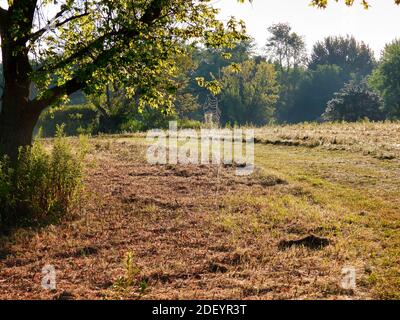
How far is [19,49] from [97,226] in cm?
323

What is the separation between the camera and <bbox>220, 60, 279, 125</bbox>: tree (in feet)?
207

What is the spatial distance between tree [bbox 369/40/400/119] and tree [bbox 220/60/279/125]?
13.2 metres

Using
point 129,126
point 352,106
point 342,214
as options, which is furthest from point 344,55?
point 342,214

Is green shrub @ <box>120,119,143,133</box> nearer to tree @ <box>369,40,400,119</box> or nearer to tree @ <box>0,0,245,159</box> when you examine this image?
tree @ <box>0,0,245,159</box>

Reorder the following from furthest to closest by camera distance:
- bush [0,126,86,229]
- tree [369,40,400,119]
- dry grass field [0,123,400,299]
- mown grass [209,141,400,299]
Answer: tree [369,40,400,119]
bush [0,126,86,229]
mown grass [209,141,400,299]
dry grass field [0,123,400,299]

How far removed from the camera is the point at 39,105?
873 centimetres

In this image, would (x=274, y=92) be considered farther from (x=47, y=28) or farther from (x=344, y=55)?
(x=47, y=28)

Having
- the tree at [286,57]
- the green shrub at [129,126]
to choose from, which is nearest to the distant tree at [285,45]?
the tree at [286,57]

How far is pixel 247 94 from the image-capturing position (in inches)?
2494

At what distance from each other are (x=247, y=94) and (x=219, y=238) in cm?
5786

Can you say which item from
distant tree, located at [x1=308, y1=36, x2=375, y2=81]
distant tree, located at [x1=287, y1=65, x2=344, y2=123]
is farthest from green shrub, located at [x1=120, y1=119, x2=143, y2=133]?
distant tree, located at [x1=308, y1=36, x2=375, y2=81]

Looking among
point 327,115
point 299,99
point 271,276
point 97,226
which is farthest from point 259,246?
point 299,99

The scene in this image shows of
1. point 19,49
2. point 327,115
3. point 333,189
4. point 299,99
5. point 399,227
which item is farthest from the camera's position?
point 299,99
